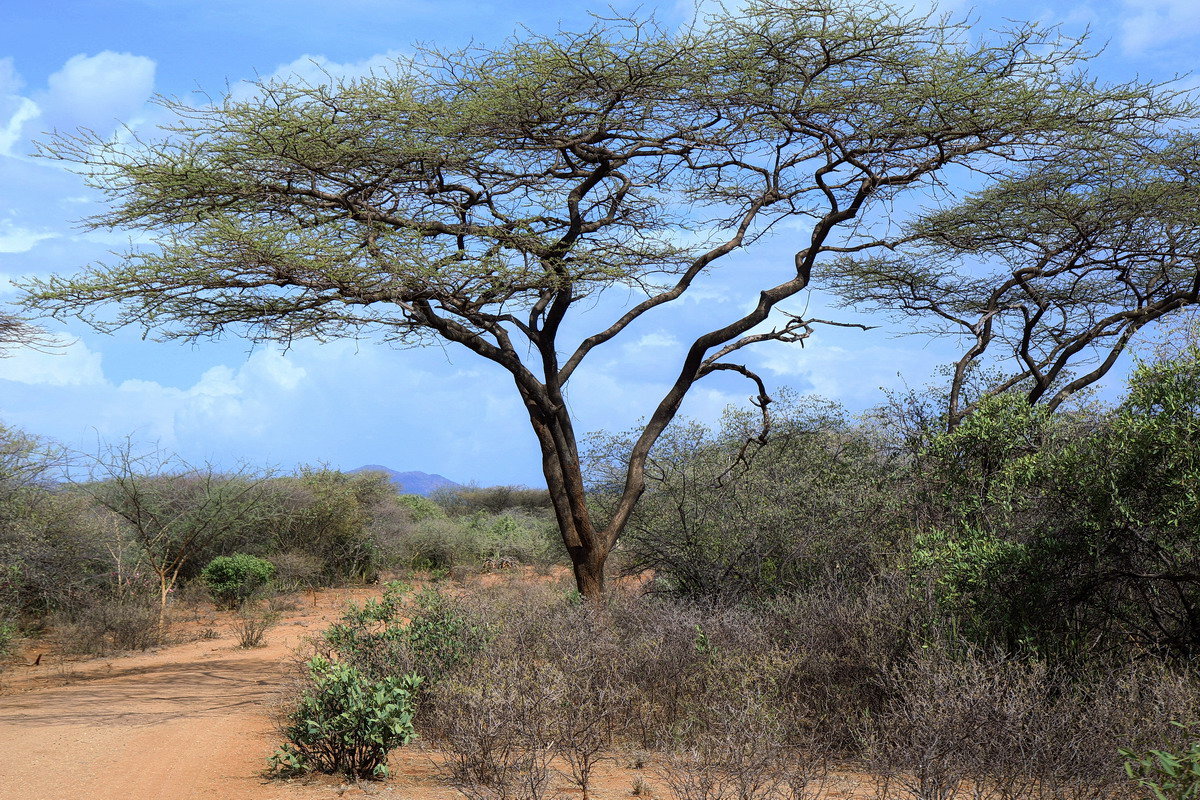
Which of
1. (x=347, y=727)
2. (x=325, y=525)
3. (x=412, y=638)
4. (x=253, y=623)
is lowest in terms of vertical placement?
(x=347, y=727)

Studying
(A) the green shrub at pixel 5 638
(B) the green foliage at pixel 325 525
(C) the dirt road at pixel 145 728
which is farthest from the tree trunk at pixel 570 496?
(B) the green foliage at pixel 325 525

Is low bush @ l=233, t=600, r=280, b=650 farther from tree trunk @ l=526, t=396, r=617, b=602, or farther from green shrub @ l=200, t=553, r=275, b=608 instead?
tree trunk @ l=526, t=396, r=617, b=602

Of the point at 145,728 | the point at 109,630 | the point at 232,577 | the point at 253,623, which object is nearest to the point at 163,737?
the point at 145,728

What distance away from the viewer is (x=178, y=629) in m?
16.1

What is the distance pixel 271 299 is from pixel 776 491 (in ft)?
21.6

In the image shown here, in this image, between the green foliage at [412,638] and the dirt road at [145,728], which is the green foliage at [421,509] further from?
the green foliage at [412,638]

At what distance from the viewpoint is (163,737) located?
334 inches

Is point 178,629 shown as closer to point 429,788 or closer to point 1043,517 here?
point 429,788

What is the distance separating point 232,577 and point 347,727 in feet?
42.7

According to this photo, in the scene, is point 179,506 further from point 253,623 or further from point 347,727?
point 347,727

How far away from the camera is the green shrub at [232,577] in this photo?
1841 centimetres

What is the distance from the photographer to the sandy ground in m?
6.63

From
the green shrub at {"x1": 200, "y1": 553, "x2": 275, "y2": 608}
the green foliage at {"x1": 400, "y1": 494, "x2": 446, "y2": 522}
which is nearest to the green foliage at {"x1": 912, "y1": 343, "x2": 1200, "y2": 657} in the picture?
the green shrub at {"x1": 200, "y1": 553, "x2": 275, "y2": 608}

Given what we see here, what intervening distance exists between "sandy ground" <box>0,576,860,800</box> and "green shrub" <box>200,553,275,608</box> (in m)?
4.40
